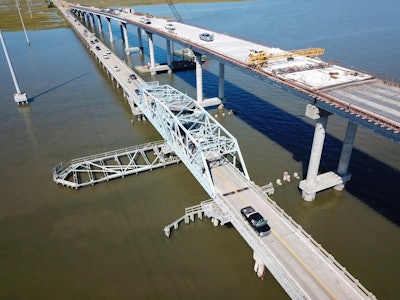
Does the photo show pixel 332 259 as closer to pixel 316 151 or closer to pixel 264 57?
pixel 316 151

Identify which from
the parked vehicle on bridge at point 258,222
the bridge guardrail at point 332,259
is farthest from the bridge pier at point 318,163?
the parked vehicle on bridge at point 258,222

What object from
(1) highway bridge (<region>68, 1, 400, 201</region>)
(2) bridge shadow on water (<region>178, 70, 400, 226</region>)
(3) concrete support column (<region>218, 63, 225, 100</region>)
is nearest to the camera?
(1) highway bridge (<region>68, 1, 400, 201</region>)

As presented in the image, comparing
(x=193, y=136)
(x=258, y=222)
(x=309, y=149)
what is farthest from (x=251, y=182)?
(x=309, y=149)

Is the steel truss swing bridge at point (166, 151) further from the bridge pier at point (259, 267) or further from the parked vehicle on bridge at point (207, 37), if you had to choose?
the parked vehicle on bridge at point (207, 37)

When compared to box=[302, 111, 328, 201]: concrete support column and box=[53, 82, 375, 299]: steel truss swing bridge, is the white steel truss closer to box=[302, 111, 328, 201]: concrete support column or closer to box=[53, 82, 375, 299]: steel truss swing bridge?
box=[53, 82, 375, 299]: steel truss swing bridge

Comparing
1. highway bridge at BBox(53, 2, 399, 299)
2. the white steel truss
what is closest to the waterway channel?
highway bridge at BBox(53, 2, 399, 299)

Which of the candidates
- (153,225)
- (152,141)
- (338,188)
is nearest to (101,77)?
(152,141)
